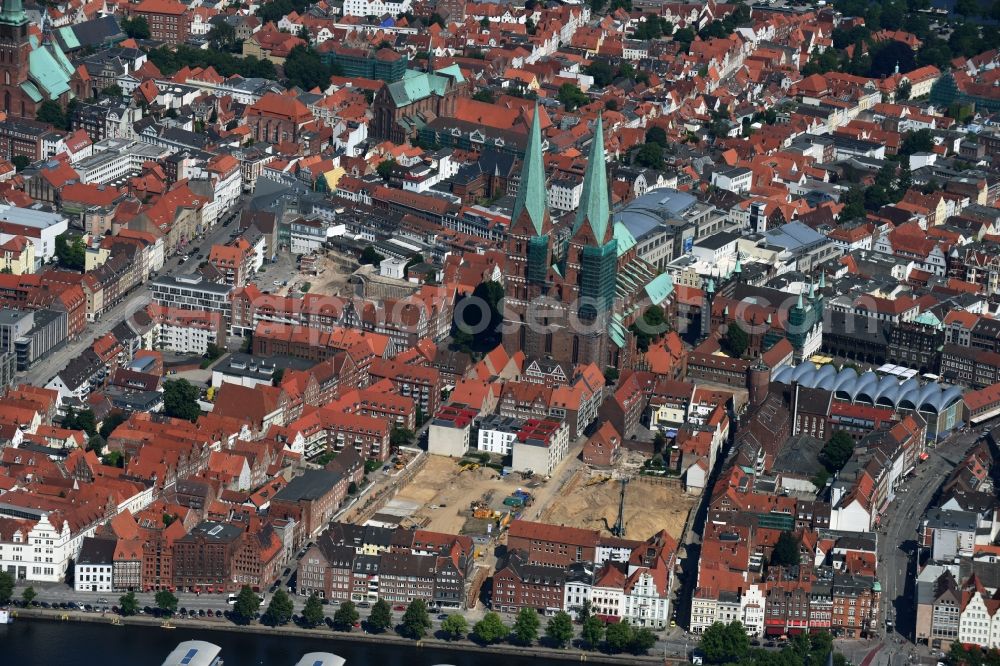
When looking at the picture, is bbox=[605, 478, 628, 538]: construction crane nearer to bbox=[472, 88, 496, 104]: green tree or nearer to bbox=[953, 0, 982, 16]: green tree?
bbox=[472, 88, 496, 104]: green tree

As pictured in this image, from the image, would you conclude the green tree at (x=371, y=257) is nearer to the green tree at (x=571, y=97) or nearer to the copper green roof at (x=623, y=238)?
the copper green roof at (x=623, y=238)

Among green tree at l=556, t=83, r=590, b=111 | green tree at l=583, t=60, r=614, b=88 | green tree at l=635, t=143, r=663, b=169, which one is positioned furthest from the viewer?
green tree at l=583, t=60, r=614, b=88

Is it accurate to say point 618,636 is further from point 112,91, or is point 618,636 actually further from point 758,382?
point 112,91

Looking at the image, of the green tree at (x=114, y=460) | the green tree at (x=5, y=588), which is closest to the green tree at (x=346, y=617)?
the green tree at (x=5, y=588)

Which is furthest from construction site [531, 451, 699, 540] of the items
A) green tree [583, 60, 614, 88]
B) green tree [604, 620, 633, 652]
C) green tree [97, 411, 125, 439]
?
green tree [583, 60, 614, 88]

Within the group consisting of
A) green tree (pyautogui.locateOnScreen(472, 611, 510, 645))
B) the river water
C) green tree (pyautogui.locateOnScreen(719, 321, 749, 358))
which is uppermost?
green tree (pyautogui.locateOnScreen(719, 321, 749, 358))

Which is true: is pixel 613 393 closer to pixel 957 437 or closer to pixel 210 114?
pixel 957 437
